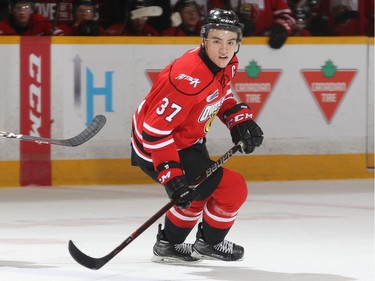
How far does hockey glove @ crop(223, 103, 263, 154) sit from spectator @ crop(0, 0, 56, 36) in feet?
9.31

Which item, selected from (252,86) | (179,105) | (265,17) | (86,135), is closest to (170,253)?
(86,135)

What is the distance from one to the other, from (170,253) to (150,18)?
3244mm

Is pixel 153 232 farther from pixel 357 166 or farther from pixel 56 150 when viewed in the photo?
pixel 357 166

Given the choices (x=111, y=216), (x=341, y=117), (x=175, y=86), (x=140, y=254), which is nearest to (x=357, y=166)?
(x=341, y=117)

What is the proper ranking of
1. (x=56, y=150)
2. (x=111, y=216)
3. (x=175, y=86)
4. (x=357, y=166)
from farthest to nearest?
(x=357, y=166) < (x=56, y=150) < (x=111, y=216) < (x=175, y=86)

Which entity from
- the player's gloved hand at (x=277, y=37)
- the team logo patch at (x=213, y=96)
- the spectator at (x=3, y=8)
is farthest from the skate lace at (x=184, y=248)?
the spectator at (x=3, y=8)

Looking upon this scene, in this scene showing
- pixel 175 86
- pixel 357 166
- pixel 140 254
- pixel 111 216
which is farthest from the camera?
pixel 357 166

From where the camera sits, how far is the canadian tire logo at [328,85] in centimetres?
752

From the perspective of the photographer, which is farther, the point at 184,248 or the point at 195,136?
the point at 184,248

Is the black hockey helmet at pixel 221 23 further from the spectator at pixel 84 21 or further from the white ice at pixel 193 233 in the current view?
the spectator at pixel 84 21

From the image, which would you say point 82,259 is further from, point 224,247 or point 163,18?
point 163,18

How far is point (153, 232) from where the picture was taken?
549cm

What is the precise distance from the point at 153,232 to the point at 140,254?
0.62m

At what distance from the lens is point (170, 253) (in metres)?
4.69
